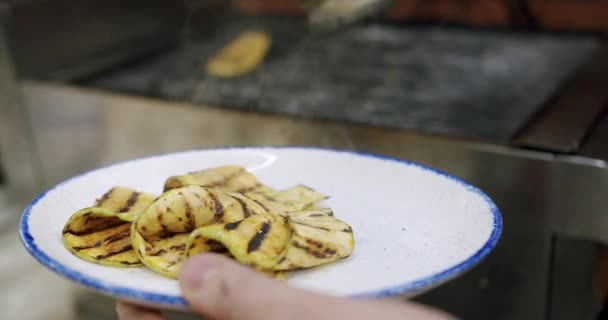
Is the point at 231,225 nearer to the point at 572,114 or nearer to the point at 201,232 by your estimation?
the point at 201,232

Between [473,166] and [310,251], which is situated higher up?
[310,251]

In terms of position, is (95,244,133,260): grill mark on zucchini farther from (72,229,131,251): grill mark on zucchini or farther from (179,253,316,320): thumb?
(179,253,316,320): thumb

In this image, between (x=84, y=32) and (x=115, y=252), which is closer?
(x=115, y=252)

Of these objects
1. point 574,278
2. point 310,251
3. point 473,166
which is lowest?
point 574,278

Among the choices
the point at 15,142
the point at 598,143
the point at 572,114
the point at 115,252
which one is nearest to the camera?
the point at 115,252

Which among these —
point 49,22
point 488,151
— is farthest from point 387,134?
point 49,22

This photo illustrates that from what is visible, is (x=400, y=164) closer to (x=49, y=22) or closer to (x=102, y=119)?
(x=102, y=119)

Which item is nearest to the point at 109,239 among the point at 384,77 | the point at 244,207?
the point at 244,207
